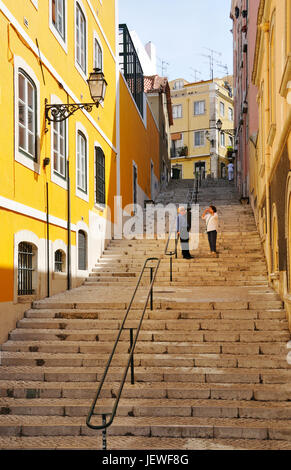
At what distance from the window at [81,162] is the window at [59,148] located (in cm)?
127

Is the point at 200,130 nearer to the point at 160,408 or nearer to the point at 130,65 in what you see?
the point at 130,65

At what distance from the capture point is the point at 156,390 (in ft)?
21.8

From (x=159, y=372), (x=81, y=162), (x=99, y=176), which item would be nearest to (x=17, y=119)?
(x=81, y=162)

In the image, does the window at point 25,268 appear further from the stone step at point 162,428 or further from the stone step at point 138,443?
the stone step at point 138,443

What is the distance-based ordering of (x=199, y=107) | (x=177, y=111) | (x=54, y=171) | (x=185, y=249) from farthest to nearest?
(x=177, y=111)
(x=199, y=107)
(x=185, y=249)
(x=54, y=171)

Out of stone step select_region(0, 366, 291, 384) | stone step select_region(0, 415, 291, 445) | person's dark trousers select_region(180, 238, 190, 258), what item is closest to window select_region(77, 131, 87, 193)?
person's dark trousers select_region(180, 238, 190, 258)

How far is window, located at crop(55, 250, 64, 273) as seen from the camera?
34.9 feet

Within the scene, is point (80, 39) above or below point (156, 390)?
above

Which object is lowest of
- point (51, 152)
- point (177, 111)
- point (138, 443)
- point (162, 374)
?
point (138, 443)

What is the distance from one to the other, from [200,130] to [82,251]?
3706cm

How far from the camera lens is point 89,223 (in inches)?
512

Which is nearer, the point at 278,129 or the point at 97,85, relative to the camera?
the point at 278,129

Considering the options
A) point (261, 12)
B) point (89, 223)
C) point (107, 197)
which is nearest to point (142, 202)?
point (107, 197)
